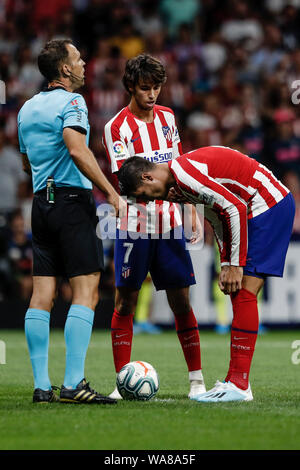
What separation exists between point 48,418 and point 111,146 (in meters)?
1.95

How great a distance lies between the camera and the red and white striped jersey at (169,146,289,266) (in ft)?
15.7

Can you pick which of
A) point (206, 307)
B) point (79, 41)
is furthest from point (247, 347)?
point (79, 41)

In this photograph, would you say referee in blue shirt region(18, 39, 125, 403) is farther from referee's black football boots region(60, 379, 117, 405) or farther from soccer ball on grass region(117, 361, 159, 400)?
soccer ball on grass region(117, 361, 159, 400)

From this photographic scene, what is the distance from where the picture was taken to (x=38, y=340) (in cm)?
496

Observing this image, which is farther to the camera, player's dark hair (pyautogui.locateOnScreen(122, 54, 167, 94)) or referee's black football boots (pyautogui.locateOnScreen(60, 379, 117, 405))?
player's dark hair (pyautogui.locateOnScreen(122, 54, 167, 94))

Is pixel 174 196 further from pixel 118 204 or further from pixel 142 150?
pixel 142 150

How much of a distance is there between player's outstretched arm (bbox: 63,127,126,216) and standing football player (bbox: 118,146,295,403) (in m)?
0.16

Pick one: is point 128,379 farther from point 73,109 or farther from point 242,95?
point 242,95

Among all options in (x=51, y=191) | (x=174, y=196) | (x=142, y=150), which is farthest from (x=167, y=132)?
(x=51, y=191)

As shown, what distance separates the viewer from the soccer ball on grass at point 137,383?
204 inches

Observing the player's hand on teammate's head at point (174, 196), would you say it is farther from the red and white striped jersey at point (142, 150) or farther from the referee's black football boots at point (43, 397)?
the referee's black football boots at point (43, 397)

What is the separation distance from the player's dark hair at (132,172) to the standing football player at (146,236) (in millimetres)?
458

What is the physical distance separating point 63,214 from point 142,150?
2.87 ft

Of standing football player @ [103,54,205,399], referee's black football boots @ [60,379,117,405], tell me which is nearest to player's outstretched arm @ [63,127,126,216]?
standing football player @ [103,54,205,399]
